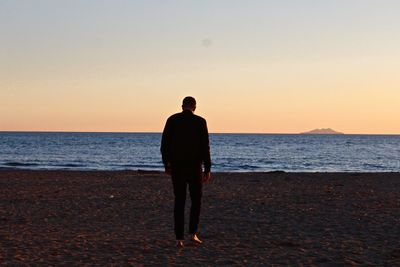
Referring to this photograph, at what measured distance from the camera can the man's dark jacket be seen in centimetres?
881

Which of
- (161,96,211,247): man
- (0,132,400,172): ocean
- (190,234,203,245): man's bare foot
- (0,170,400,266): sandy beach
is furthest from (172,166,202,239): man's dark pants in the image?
(0,132,400,172): ocean

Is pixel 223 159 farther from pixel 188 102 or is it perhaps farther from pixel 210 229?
pixel 188 102

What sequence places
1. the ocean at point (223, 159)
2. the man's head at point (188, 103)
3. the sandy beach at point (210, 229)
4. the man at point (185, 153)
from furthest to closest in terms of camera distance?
the ocean at point (223, 159) → the man's head at point (188, 103) → the man at point (185, 153) → the sandy beach at point (210, 229)

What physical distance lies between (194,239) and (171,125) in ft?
6.20

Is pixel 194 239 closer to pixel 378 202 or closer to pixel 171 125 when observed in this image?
pixel 171 125

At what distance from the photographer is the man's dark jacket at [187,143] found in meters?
8.81

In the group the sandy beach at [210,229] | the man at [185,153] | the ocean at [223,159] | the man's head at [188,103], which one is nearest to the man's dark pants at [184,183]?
the man at [185,153]

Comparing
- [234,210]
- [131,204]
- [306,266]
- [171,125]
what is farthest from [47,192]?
[306,266]

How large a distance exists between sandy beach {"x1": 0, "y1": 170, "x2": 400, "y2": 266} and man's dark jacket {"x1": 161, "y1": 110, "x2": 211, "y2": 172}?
1343 millimetres

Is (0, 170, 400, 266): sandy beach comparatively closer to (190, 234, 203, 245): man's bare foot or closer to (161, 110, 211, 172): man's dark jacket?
(190, 234, 203, 245): man's bare foot

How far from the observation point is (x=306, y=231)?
11.1 metres

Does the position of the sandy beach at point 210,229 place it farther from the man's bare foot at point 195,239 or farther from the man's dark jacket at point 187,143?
the man's dark jacket at point 187,143

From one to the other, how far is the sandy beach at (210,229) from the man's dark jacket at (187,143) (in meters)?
1.34

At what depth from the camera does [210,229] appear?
11.4m
